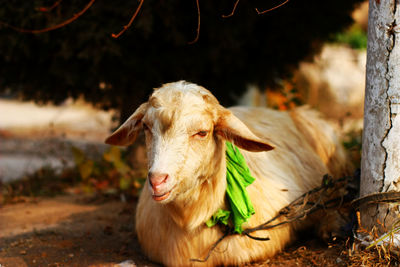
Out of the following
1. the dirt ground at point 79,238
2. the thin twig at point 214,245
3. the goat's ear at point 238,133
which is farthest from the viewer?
the dirt ground at point 79,238

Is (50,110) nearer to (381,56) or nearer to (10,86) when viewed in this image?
(10,86)

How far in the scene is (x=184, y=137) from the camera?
8.95 feet

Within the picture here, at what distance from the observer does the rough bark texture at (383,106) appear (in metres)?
2.86

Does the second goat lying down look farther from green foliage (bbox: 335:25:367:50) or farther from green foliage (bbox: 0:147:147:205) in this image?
green foliage (bbox: 335:25:367:50)

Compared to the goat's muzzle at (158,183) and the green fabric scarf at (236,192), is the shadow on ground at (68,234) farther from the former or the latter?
the goat's muzzle at (158,183)

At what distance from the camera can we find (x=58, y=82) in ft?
18.0

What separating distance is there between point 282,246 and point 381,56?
152cm

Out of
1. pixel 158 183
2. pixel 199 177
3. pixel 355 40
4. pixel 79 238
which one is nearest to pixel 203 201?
pixel 199 177

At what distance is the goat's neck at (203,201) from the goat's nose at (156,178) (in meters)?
0.48

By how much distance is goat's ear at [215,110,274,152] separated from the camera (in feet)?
9.37

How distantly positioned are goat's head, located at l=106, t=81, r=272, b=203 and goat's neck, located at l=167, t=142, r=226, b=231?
0.04m

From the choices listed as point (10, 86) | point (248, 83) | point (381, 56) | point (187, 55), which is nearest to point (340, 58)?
point (248, 83)

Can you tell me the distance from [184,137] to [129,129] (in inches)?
24.7

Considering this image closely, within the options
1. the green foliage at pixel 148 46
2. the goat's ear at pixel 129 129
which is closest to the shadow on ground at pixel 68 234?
the goat's ear at pixel 129 129
